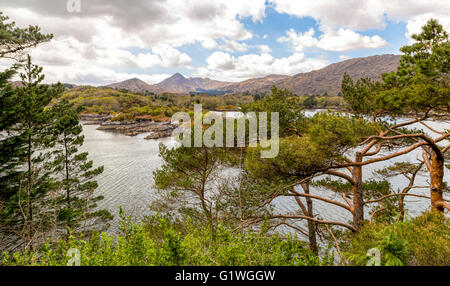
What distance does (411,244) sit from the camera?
10.9ft

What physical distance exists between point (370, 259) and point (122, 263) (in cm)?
430

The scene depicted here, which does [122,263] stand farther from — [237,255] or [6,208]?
[6,208]

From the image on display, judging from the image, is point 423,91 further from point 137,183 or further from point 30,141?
point 137,183

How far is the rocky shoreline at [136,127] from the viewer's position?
5106 cm

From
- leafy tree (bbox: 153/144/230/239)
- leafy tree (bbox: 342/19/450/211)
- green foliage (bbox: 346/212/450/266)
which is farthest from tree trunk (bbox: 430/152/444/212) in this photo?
leafy tree (bbox: 153/144/230/239)

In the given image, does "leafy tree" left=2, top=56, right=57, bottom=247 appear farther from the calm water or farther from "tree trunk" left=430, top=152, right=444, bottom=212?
"tree trunk" left=430, top=152, right=444, bottom=212

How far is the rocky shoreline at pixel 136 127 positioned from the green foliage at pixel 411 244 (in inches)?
1823

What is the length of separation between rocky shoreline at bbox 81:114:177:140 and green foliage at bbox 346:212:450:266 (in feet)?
152

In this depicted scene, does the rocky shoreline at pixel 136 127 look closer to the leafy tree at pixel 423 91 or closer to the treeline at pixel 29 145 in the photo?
the treeline at pixel 29 145

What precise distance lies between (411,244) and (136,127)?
65.2 m

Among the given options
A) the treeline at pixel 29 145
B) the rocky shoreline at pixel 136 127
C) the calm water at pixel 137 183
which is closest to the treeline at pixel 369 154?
the calm water at pixel 137 183

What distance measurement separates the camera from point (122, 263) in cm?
416
